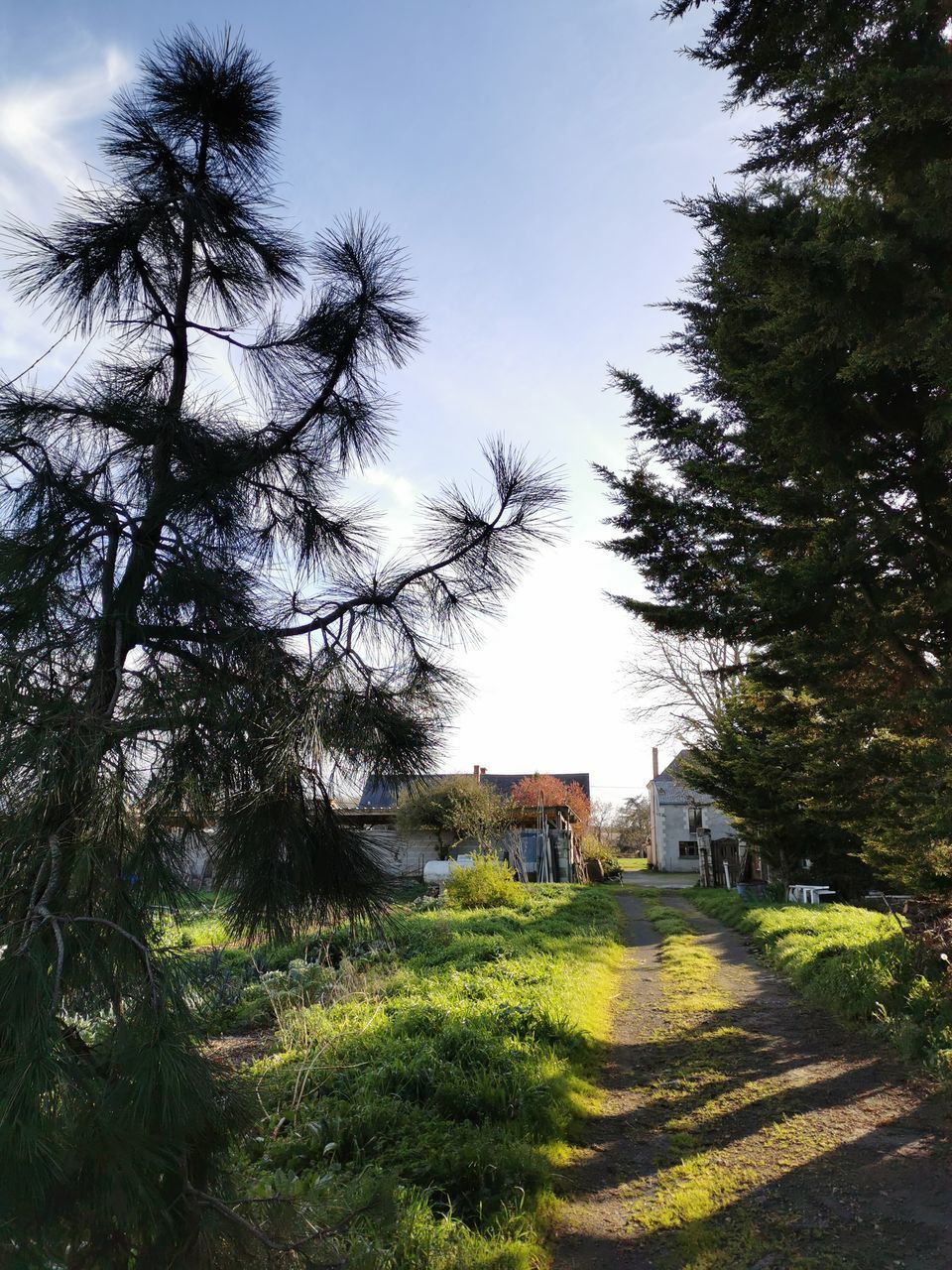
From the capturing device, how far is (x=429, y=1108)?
4.84 meters

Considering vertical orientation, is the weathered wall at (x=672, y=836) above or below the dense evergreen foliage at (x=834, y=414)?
below

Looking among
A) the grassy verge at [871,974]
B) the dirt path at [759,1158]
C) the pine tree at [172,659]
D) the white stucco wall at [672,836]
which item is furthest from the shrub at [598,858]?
the pine tree at [172,659]

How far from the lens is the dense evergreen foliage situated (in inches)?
138

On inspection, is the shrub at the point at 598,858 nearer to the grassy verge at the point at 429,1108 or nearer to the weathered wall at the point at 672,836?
the weathered wall at the point at 672,836

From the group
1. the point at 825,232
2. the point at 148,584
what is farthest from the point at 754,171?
the point at 148,584

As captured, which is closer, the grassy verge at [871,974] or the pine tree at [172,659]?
the pine tree at [172,659]

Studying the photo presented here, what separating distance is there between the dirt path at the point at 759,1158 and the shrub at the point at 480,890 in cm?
845

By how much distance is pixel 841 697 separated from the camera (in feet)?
20.6

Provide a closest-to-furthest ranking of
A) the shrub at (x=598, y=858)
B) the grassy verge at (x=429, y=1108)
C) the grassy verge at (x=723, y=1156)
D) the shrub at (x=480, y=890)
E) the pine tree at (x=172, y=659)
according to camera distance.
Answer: the pine tree at (x=172, y=659), the grassy verge at (x=429, y=1108), the grassy verge at (x=723, y=1156), the shrub at (x=480, y=890), the shrub at (x=598, y=858)

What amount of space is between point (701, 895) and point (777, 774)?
983cm

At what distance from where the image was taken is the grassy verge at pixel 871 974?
21.0 feet

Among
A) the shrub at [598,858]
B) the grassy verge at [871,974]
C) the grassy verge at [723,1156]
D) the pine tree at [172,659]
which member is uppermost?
the pine tree at [172,659]

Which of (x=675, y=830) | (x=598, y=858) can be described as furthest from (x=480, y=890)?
(x=675, y=830)

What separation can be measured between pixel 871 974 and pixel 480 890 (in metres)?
9.32
